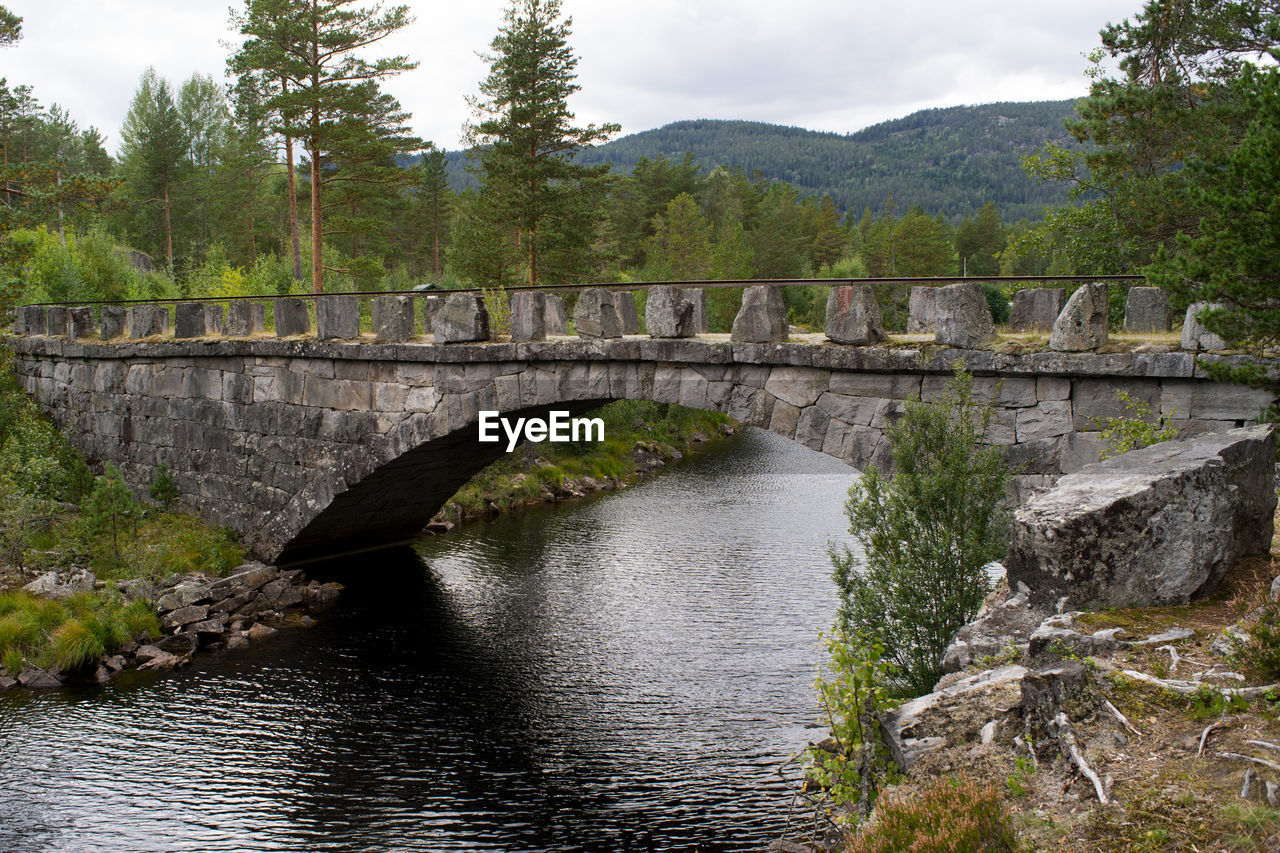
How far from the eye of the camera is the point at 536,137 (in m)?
25.0

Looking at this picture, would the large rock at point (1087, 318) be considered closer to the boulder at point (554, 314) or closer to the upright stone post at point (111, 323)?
the boulder at point (554, 314)

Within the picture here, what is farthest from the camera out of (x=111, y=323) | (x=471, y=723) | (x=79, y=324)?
(x=79, y=324)

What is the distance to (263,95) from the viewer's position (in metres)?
24.9

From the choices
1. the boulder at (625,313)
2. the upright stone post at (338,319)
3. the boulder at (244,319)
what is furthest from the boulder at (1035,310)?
the boulder at (244,319)

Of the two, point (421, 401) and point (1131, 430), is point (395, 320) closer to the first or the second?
point (421, 401)

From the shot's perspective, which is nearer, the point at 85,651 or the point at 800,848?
the point at 800,848

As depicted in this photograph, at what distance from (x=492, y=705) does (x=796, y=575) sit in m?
5.52

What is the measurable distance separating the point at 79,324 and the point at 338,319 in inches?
280

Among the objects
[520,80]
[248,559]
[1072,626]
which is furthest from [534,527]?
[1072,626]

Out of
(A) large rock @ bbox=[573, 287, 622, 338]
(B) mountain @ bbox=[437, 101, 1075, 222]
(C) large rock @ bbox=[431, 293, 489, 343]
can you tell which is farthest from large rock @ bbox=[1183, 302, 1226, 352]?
(B) mountain @ bbox=[437, 101, 1075, 222]

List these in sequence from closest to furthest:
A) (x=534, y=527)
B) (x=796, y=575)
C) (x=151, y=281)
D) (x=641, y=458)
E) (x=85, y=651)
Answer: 1. (x=85, y=651)
2. (x=796, y=575)
3. (x=534, y=527)
4. (x=641, y=458)
5. (x=151, y=281)

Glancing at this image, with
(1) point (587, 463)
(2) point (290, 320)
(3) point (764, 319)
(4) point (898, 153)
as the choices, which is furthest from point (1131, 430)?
(4) point (898, 153)

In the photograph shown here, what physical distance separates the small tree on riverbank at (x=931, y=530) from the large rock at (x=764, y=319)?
200cm

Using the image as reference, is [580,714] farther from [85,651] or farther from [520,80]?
[520,80]
